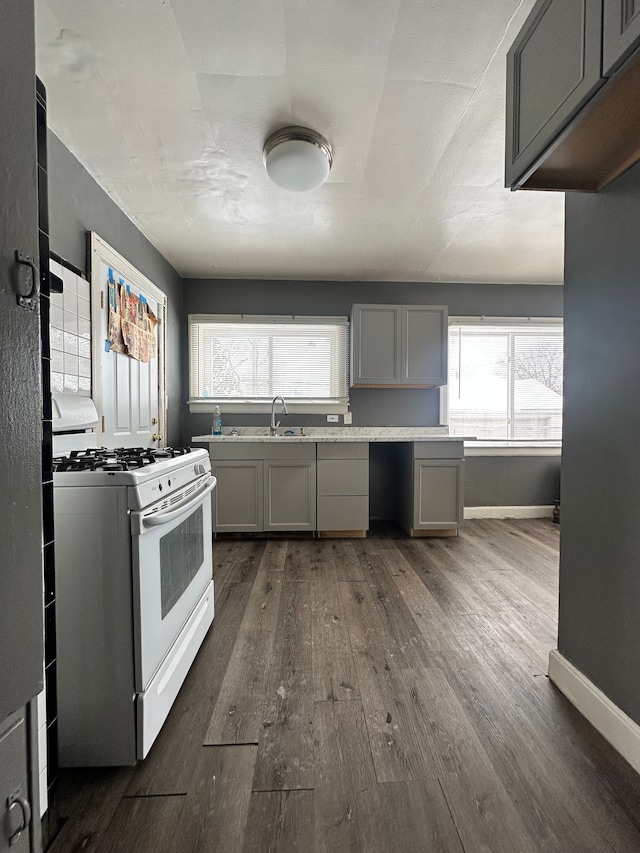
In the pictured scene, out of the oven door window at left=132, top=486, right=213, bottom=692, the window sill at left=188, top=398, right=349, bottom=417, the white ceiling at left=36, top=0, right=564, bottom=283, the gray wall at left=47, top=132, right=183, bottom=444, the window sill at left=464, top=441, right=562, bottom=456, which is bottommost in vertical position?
the oven door window at left=132, top=486, right=213, bottom=692

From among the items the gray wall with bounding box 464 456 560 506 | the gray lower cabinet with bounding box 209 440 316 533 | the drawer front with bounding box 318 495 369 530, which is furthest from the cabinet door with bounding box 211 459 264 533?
the gray wall with bounding box 464 456 560 506

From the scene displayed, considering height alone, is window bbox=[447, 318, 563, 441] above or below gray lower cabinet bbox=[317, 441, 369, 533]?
above

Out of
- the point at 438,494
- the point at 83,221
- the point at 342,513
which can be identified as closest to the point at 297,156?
the point at 83,221

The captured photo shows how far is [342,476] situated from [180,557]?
205 cm

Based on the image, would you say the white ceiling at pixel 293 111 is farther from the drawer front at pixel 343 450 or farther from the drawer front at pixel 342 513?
the drawer front at pixel 342 513

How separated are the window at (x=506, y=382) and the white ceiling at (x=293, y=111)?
4.00ft

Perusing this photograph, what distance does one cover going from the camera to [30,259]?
558mm

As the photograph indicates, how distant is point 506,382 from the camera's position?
4285 mm

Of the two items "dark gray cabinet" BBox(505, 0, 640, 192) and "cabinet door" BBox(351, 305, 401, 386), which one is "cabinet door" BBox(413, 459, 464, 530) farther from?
"dark gray cabinet" BBox(505, 0, 640, 192)

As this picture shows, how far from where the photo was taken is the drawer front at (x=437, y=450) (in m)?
3.47

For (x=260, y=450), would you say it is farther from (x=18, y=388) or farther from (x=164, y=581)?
(x=18, y=388)

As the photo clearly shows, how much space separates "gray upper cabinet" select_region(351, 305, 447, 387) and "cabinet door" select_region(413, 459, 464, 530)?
2.71ft

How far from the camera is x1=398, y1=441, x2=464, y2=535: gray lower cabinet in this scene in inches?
137

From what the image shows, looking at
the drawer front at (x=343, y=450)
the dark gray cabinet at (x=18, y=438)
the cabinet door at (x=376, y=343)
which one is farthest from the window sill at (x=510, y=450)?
the dark gray cabinet at (x=18, y=438)
